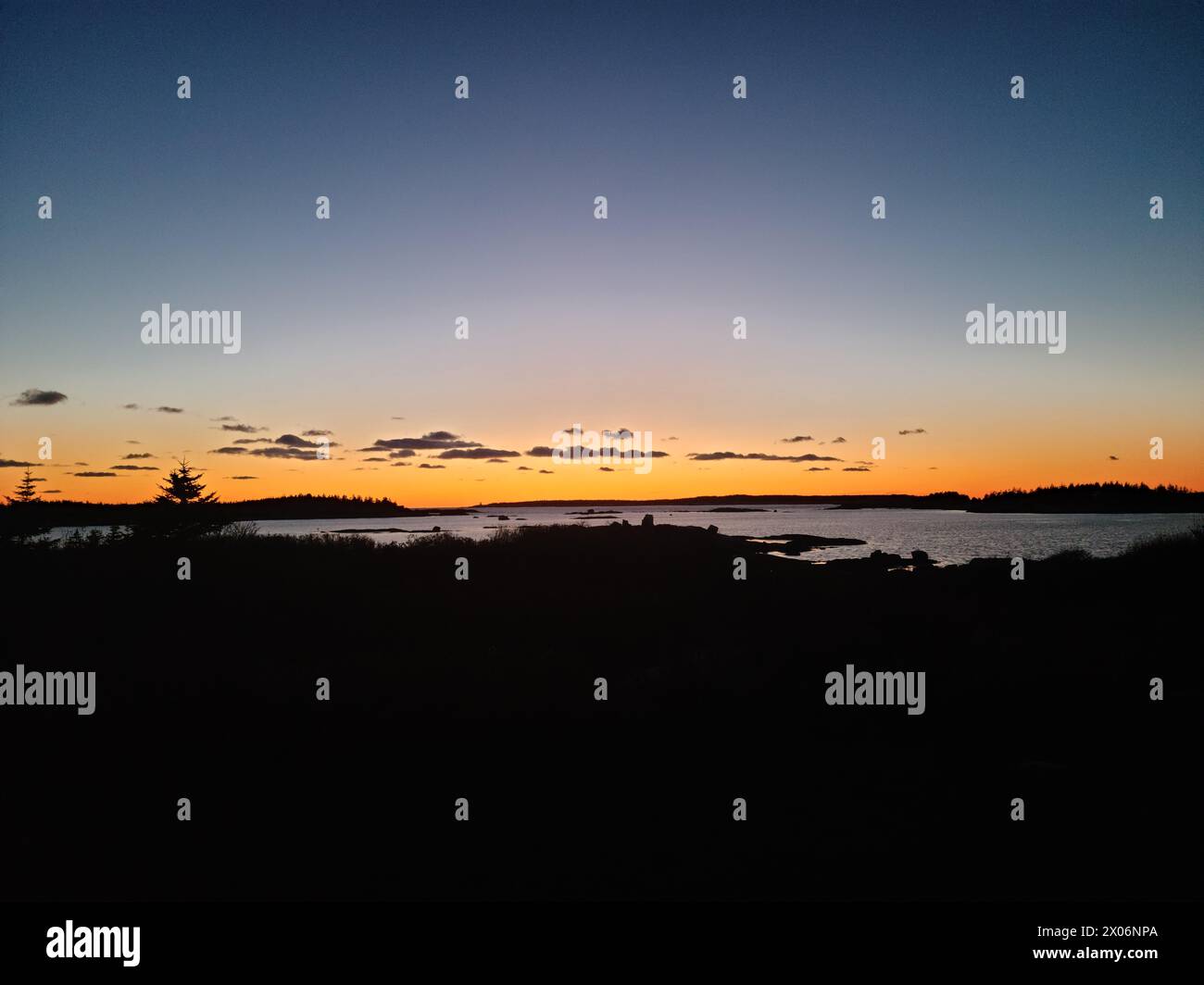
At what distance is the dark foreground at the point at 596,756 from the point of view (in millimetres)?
7031

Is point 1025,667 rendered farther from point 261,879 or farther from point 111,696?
point 111,696

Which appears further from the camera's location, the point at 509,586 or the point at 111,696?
the point at 509,586

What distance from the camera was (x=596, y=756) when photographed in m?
9.73

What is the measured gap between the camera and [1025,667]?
44.5 feet

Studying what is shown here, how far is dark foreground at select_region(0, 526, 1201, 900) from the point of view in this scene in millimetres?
7031
